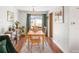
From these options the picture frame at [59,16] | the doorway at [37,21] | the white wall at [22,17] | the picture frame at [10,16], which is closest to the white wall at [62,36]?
the picture frame at [59,16]

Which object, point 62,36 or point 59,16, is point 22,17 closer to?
point 59,16

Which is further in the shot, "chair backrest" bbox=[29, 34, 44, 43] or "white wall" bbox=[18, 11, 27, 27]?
"chair backrest" bbox=[29, 34, 44, 43]

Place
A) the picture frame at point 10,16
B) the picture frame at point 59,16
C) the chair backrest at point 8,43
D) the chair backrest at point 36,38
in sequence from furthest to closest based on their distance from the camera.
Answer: the picture frame at point 59,16 → the chair backrest at point 36,38 → the picture frame at point 10,16 → the chair backrest at point 8,43

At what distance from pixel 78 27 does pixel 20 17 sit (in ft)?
2.57

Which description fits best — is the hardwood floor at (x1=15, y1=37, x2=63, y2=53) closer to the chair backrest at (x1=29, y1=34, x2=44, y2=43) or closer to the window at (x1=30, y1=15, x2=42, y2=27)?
the chair backrest at (x1=29, y1=34, x2=44, y2=43)

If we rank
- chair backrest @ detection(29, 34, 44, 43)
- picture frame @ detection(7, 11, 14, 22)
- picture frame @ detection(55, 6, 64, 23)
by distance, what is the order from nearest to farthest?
1. picture frame @ detection(7, 11, 14, 22)
2. chair backrest @ detection(29, 34, 44, 43)
3. picture frame @ detection(55, 6, 64, 23)

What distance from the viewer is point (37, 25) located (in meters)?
1.48

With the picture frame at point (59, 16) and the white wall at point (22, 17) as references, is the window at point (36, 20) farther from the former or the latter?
the picture frame at point (59, 16)

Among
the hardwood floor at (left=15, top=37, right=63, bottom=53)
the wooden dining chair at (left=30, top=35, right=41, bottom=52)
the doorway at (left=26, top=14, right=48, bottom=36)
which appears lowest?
the hardwood floor at (left=15, top=37, right=63, bottom=53)

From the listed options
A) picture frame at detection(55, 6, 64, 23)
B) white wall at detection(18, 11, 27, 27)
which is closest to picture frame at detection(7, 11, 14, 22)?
white wall at detection(18, 11, 27, 27)

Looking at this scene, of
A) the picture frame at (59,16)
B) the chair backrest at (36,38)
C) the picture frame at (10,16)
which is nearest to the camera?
the picture frame at (10,16)
